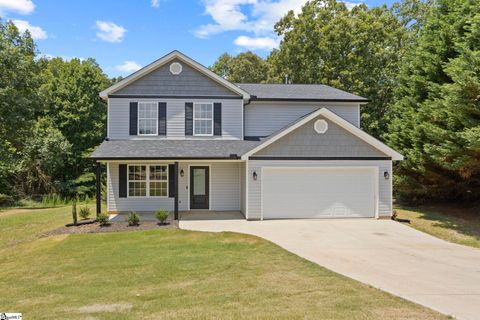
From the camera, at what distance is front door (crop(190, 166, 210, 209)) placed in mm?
15773

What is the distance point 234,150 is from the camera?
14.6 meters

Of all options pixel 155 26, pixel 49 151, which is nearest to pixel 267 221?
pixel 155 26

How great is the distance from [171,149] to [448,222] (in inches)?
471

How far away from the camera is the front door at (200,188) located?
1577 centimetres

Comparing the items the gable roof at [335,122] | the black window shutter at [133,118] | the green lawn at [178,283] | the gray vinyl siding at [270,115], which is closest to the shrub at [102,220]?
the green lawn at [178,283]

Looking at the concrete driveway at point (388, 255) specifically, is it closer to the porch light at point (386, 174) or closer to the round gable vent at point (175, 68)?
the porch light at point (386, 174)

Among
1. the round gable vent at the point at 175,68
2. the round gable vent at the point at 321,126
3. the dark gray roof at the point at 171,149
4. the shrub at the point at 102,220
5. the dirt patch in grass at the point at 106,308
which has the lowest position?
the dirt patch in grass at the point at 106,308

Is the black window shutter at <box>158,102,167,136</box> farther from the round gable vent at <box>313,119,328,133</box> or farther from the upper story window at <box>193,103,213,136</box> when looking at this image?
the round gable vent at <box>313,119,328,133</box>

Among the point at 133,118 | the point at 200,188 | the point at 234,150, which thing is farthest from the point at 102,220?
the point at 234,150

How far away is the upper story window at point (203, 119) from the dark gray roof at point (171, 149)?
22.6 inches

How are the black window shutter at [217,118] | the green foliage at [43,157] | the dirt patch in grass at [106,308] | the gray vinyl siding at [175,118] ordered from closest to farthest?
the dirt patch in grass at [106,308] → the gray vinyl siding at [175,118] → the black window shutter at [217,118] → the green foliage at [43,157]

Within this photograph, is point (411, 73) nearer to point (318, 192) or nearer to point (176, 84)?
point (318, 192)

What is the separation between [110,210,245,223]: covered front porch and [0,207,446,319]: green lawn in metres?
2.90

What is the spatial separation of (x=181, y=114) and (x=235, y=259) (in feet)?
30.7
